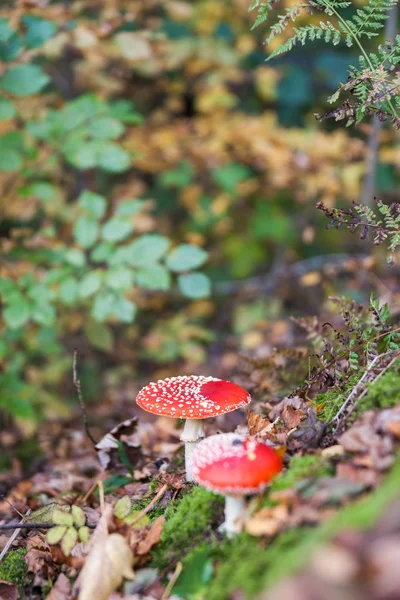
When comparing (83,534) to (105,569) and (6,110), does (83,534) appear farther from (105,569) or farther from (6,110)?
(6,110)

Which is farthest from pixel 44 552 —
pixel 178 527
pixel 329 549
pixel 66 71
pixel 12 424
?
pixel 66 71

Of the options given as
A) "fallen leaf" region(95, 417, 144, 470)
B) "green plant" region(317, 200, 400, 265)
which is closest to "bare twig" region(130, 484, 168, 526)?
"fallen leaf" region(95, 417, 144, 470)

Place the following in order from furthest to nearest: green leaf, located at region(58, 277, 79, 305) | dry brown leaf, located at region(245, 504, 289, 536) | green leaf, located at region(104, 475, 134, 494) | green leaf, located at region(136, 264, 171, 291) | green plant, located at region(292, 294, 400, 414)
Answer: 1. green leaf, located at region(58, 277, 79, 305)
2. green leaf, located at region(136, 264, 171, 291)
3. green leaf, located at region(104, 475, 134, 494)
4. green plant, located at region(292, 294, 400, 414)
5. dry brown leaf, located at region(245, 504, 289, 536)

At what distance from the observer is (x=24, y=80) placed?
3.33 m

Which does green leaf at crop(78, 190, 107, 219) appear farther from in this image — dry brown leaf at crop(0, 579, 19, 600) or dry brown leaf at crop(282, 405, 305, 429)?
dry brown leaf at crop(0, 579, 19, 600)

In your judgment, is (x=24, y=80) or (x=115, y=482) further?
(x=24, y=80)

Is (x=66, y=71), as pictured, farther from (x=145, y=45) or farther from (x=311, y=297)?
(x=311, y=297)

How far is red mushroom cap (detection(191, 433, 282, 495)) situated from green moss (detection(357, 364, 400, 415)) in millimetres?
425

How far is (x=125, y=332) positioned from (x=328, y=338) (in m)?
4.28

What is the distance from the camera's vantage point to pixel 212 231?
24.8 feet

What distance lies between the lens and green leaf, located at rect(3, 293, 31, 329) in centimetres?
333

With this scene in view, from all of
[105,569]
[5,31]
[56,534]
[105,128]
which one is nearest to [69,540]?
[56,534]

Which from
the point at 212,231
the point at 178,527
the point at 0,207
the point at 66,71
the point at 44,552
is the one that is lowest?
the point at 212,231

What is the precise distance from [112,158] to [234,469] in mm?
2636
